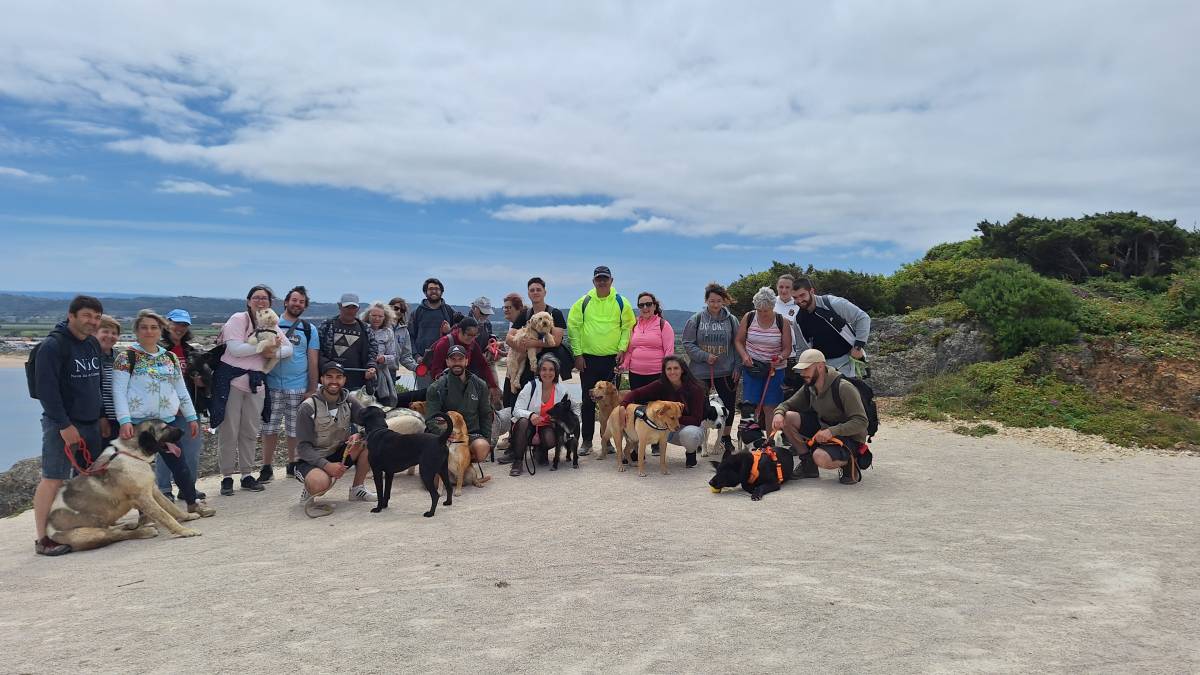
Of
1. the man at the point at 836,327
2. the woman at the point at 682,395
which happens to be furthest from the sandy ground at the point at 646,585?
the man at the point at 836,327

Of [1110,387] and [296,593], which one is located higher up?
[1110,387]

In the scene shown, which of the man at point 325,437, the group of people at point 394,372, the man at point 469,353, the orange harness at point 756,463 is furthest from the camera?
the man at point 469,353

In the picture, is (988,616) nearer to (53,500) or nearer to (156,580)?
(156,580)

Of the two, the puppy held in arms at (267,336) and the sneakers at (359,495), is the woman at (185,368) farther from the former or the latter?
the sneakers at (359,495)

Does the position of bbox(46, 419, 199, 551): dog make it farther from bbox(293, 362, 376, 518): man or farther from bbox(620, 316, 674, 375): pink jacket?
bbox(620, 316, 674, 375): pink jacket

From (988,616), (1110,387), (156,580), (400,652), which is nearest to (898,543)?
(988,616)

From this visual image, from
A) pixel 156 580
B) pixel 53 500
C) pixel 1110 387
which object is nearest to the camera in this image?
pixel 156 580

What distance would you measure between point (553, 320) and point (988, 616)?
5.39m

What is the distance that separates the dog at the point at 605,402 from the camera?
7743 mm

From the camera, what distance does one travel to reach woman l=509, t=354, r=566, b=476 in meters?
7.62

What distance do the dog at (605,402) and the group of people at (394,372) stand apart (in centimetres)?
26

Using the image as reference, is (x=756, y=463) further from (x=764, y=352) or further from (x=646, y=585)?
(x=646, y=585)

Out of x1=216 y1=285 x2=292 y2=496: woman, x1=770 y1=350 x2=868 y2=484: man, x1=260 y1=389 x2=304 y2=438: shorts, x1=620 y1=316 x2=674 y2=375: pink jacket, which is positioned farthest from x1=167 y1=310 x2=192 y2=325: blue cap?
x1=770 y1=350 x2=868 y2=484: man

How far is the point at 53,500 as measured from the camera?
17.3ft
